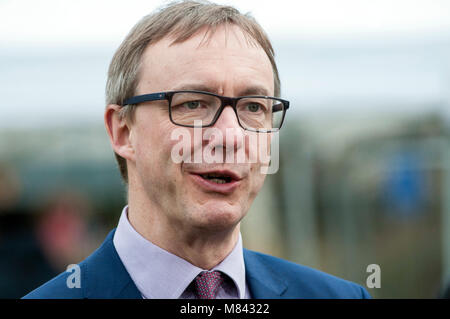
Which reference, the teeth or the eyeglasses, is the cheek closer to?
the eyeglasses

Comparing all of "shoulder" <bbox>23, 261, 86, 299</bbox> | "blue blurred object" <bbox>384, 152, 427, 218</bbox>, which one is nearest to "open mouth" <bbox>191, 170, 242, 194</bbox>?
"shoulder" <bbox>23, 261, 86, 299</bbox>

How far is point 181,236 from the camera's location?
1.99 meters

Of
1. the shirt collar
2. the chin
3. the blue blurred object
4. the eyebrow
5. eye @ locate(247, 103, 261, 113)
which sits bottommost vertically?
the blue blurred object

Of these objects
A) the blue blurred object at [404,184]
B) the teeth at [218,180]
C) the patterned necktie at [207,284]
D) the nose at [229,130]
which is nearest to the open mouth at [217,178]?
the teeth at [218,180]

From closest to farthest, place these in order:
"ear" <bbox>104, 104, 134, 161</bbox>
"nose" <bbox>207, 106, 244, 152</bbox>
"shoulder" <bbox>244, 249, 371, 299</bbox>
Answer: "nose" <bbox>207, 106, 244, 152</bbox>
"ear" <bbox>104, 104, 134, 161</bbox>
"shoulder" <bbox>244, 249, 371, 299</bbox>

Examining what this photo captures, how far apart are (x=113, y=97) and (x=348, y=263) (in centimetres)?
578

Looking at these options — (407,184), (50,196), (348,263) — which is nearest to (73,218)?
(50,196)

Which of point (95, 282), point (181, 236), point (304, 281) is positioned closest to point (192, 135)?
point (181, 236)

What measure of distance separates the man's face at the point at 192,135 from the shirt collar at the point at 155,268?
0.45ft

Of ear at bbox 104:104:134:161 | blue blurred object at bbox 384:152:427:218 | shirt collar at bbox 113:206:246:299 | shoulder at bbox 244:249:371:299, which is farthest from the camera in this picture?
blue blurred object at bbox 384:152:427:218

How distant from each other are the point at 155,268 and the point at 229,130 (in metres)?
0.59

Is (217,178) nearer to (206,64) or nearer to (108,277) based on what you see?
(206,64)

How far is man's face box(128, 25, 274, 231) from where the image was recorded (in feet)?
6.17
